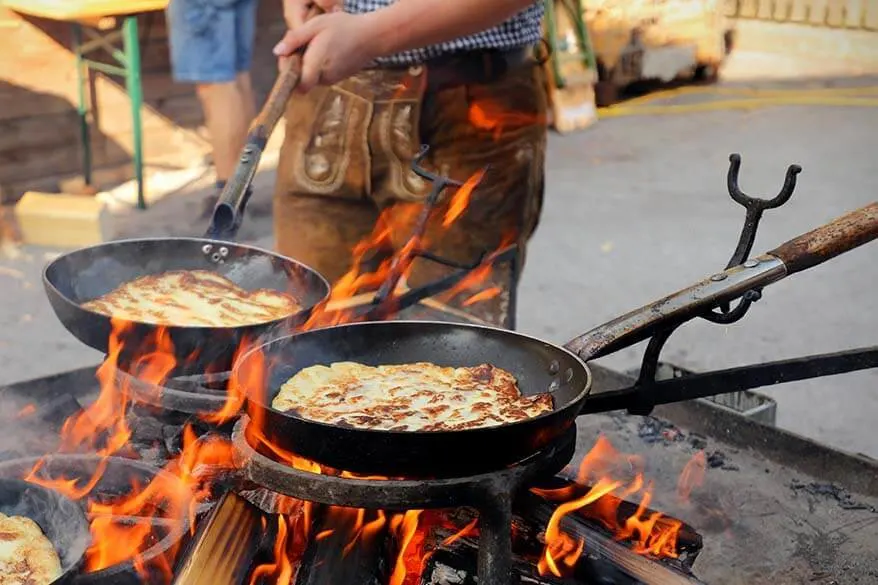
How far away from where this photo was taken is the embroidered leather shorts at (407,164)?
3.32m

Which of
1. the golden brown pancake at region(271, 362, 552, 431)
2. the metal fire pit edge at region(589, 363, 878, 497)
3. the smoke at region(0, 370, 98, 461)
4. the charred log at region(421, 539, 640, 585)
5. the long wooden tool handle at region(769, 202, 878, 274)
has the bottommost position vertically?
the metal fire pit edge at region(589, 363, 878, 497)

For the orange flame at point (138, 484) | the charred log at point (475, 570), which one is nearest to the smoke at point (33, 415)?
the orange flame at point (138, 484)

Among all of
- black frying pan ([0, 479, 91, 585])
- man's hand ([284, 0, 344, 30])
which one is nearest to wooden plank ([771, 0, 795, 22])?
man's hand ([284, 0, 344, 30])

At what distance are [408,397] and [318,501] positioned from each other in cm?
42

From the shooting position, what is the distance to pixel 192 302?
266 cm

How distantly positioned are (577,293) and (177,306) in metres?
3.59

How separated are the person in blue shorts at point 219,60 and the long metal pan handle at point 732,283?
4.96m

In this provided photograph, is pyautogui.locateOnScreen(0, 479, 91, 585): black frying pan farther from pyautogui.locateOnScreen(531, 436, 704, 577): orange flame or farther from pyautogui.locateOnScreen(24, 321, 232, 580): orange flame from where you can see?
pyautogui.locateOnScreen(531, 436, 704, 577): orange flame

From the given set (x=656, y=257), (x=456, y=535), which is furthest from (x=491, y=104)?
(x=656, y=257)

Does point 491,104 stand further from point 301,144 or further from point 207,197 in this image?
point 207,197

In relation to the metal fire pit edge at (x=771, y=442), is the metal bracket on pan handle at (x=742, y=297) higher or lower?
higher

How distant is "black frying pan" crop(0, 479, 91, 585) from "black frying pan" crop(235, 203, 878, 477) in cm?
41

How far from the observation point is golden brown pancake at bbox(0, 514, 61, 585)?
6.48 ft

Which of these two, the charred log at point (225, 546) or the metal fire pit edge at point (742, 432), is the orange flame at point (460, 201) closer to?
the metal fire pit edge at point (742, 432)
